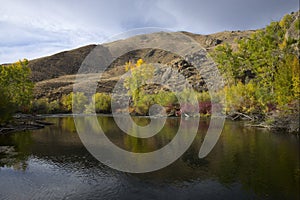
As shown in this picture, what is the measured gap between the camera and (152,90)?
8506cm

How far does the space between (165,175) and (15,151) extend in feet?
51.2

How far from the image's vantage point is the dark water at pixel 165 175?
1376 centimetres

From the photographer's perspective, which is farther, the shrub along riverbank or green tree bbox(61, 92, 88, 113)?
green tree bbox(61, 92, 88, 113)

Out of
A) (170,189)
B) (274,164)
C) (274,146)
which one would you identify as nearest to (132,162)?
(170,189)

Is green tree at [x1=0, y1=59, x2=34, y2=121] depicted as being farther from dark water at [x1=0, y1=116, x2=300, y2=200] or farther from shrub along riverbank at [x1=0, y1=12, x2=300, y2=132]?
dark water at [x1=0, y1=116, x2=300, y2=200]

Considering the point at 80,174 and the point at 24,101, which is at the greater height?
the point at 24,101

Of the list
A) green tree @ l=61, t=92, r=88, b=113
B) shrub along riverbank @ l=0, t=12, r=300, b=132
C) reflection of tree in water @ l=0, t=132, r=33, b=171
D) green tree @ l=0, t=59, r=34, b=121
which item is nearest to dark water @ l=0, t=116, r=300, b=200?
reflection of tree in water @ l=0, t=132, r=33, b=171

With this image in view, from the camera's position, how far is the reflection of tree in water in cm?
1983

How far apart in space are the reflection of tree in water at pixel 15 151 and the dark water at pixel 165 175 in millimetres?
74

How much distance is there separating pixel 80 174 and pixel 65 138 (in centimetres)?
1567

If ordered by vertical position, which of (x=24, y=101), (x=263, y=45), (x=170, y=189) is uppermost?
(x=263, y=45)

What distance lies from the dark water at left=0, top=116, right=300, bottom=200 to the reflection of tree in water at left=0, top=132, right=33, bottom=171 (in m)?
0.07

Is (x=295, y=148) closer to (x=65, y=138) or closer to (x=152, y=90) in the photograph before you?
(x=65, y=138)

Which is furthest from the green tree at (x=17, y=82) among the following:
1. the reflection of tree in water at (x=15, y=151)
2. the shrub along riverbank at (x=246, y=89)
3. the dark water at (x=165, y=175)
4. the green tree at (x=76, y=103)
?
the dark water at (x=165, y=175)
